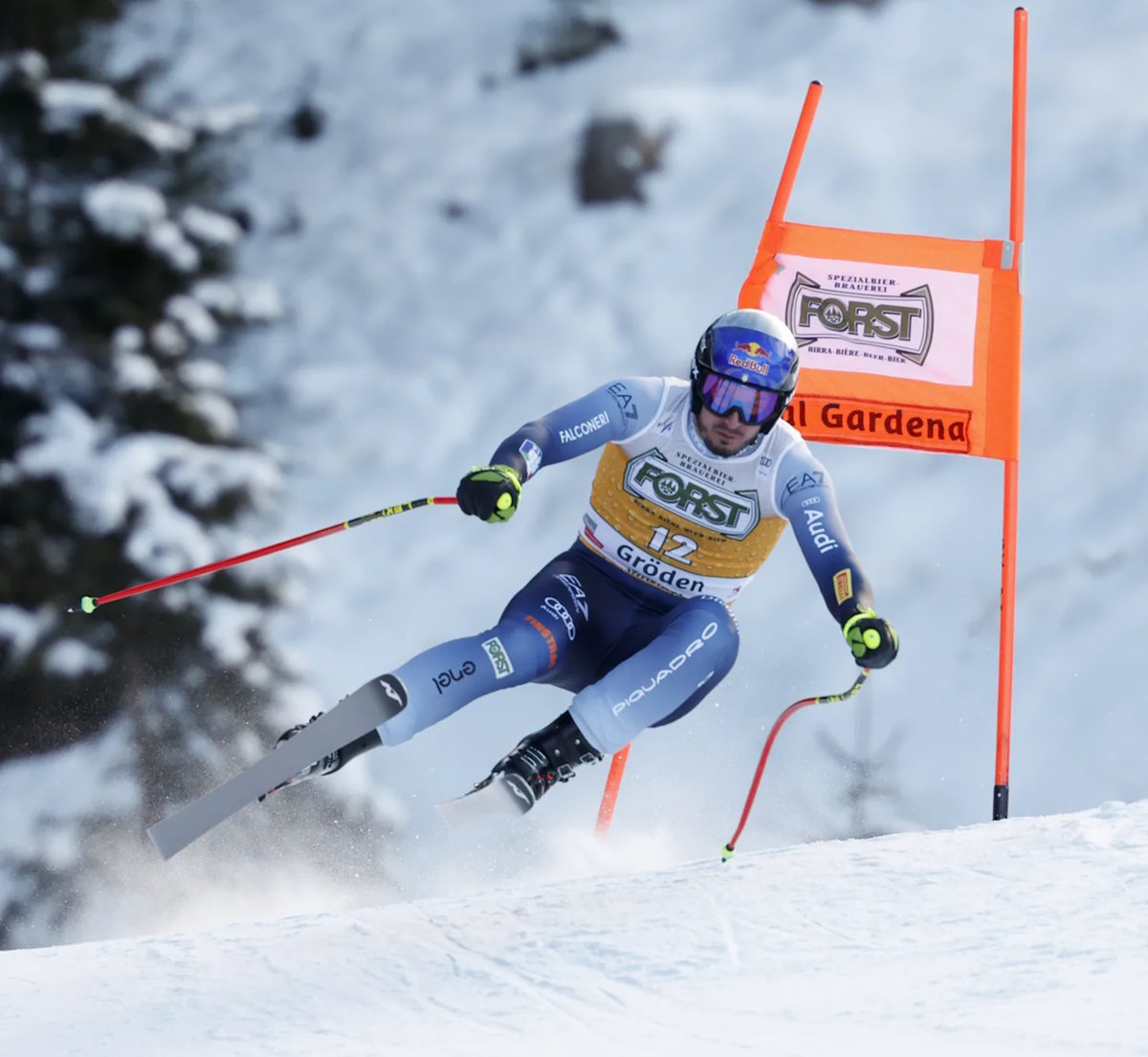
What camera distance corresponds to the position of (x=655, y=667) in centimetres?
346

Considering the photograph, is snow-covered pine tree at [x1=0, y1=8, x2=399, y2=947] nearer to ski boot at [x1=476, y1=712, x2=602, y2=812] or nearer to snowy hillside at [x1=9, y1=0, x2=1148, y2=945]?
snowy hillside at [x1=9, y1=0, x2=1148, y2=945]

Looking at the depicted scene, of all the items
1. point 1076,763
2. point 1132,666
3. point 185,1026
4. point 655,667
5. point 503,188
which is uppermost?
point 503,188

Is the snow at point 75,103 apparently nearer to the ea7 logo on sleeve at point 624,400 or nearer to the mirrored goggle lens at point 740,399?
the ea7 logo on sleeve at point 624,400

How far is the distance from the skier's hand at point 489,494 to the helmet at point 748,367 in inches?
23.9

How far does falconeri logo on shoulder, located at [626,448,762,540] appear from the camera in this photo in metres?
3.83

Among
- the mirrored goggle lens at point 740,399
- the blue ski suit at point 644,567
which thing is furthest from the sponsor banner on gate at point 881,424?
the mirrored goggle lens at point 740,399

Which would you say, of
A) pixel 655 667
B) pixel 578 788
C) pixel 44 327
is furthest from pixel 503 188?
pixel 655 667

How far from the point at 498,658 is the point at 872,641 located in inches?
34.8

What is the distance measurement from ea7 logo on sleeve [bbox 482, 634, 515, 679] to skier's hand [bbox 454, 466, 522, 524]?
30cm

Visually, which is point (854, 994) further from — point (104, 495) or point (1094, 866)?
point (104, 495)

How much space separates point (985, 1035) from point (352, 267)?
913cm

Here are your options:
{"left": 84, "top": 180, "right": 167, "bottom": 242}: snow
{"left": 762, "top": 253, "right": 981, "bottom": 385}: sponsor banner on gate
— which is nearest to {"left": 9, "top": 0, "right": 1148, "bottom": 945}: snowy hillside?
{"left": 84, "top": 180, "right": 167, "bottom": 242}: snow

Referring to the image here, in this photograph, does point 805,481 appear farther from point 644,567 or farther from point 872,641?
point 872,641

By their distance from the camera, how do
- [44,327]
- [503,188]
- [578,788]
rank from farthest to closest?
1. [503,188]
2. [44,327]
3. [578,788]
